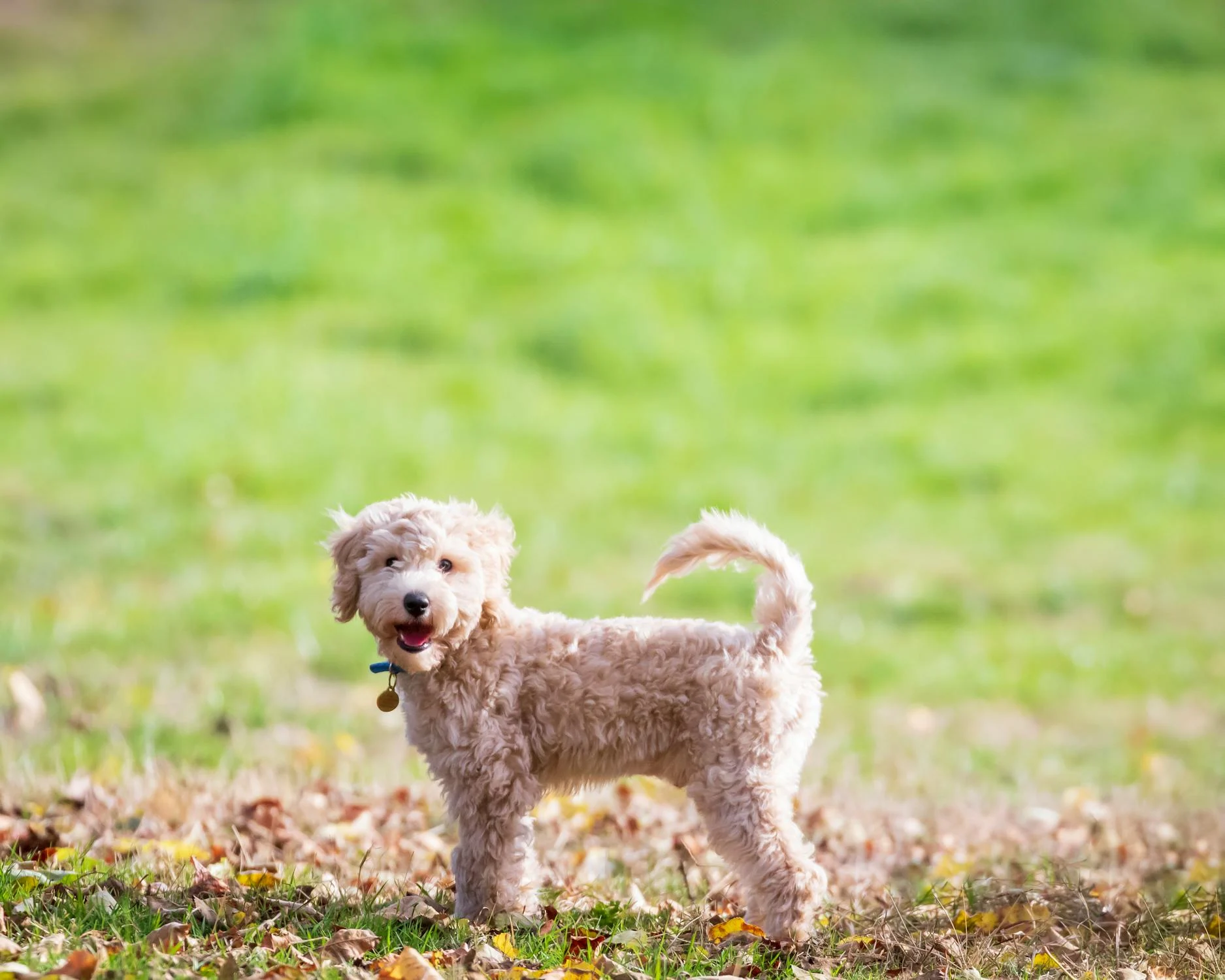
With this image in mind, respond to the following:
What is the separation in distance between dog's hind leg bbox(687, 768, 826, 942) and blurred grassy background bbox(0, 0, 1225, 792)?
2911mm

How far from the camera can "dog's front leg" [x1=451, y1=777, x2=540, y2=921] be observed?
4.16m

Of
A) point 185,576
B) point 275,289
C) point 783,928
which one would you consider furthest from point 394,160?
point 783,928

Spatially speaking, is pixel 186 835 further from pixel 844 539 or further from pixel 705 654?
pixel 844 539

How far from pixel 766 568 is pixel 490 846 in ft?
3.90

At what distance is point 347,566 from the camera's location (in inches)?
169

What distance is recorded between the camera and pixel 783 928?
407cm

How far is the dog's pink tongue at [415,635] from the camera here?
4062 mm

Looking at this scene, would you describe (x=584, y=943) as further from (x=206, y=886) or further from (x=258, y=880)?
(x=206, y=886)

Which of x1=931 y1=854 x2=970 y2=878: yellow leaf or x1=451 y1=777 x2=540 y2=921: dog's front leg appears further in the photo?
x1=931 y1=854 x2=970 y2=878: yellow leaf

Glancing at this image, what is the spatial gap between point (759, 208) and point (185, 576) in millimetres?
9923

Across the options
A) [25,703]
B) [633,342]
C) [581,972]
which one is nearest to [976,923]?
[581,972]

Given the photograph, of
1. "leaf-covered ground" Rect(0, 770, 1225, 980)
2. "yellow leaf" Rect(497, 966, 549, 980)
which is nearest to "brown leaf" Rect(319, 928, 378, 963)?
"leaf-covered ground" Rect(0, 770, 1225, 980)

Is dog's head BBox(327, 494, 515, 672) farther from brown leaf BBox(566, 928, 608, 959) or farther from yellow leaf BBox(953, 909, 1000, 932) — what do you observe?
yellow leaf BBox(953, 909, 1000, 932)

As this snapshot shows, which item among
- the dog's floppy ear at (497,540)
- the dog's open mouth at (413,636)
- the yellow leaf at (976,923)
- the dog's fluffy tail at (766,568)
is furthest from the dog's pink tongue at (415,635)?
the yellow leaf at (976,923)
